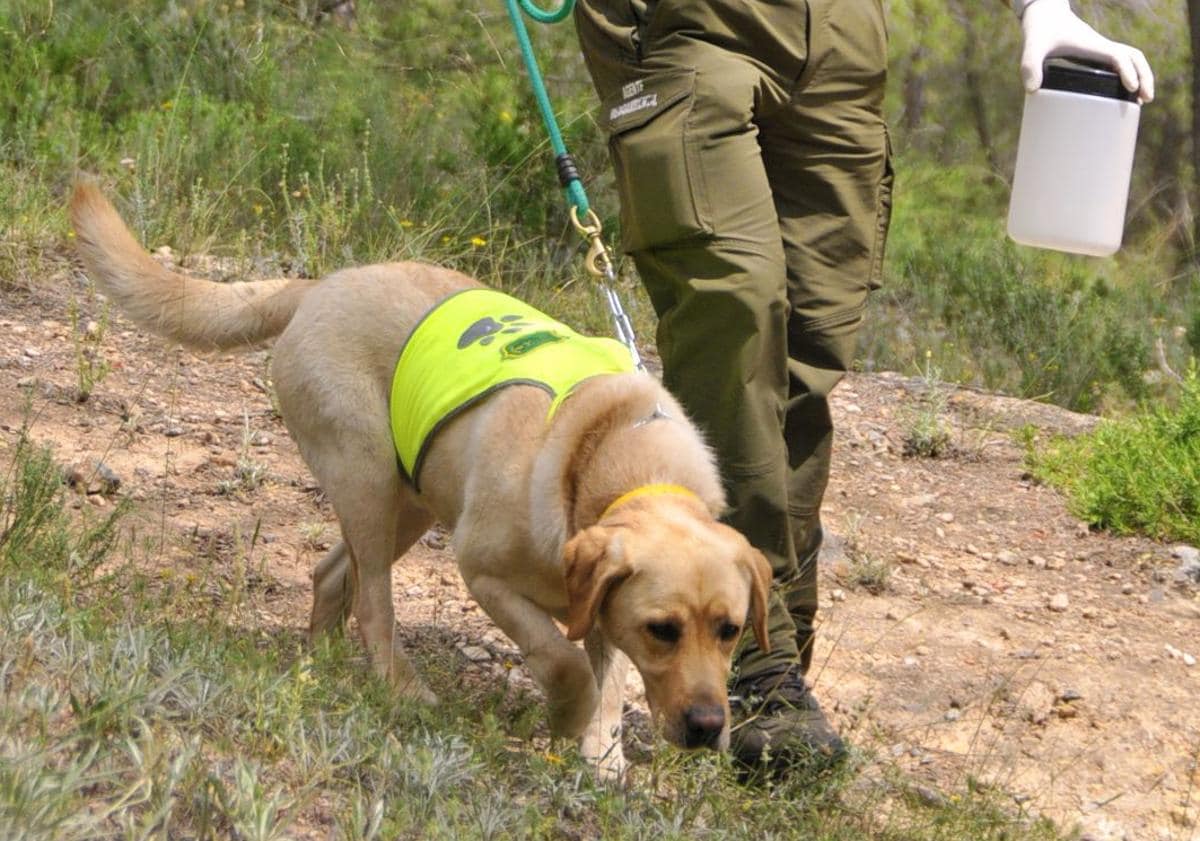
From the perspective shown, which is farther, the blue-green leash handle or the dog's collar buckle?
the blue-green leash handle

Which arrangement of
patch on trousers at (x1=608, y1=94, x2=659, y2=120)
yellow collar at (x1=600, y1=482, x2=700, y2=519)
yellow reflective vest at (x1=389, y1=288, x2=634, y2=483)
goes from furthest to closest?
yellow reflective vest at (x1=389, y1=288, x2=634, y2=483)
patch on trousers at (x1=608, y1=94, x2=659, y2=120)
yellow collar at (x1=600, y1=482, x2=700, y2=519)

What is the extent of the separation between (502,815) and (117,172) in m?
4.99

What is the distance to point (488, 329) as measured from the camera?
3840mm

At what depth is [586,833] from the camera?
290 centimetres

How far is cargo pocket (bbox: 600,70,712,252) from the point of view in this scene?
11.5 ft

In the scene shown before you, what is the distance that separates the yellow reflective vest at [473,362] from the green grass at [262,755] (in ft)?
1.92

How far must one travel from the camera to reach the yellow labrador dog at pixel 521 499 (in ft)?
10.4

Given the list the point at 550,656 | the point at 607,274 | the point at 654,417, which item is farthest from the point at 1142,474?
the point at 550,656

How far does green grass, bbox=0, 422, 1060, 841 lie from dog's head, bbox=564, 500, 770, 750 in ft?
0.36

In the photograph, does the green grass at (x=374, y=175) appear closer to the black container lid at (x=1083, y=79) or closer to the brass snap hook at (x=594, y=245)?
the brass snap hook at (x=594, y=245)

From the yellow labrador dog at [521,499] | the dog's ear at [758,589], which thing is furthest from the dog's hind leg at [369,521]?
the dog's ear at [758,589]

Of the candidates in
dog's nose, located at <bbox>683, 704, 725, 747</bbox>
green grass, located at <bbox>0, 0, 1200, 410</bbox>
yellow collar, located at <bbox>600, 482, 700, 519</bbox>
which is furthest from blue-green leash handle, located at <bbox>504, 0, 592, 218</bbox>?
green grass, located at <bbox>0, 0, 1200, 410</bbox>

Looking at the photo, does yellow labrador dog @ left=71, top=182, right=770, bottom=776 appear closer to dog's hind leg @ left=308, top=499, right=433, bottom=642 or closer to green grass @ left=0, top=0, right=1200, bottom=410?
dog's hind leg @ left=308, top=499, right=433, bottom=642

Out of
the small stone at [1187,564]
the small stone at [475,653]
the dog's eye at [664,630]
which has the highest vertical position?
the dog's eye at [664,630]
